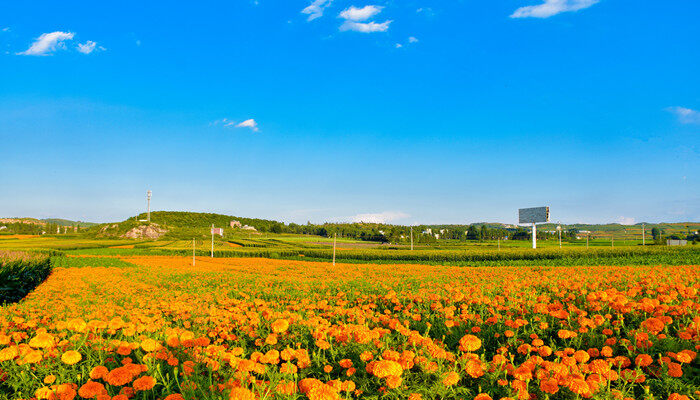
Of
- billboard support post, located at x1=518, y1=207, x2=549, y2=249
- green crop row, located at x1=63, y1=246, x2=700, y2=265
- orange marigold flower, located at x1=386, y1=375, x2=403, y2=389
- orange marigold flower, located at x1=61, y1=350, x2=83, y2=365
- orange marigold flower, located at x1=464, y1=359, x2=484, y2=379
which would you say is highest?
billboard support post, located at x1=518, y1=207, x2=549, y2=249

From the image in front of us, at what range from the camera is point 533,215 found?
94.6 meters

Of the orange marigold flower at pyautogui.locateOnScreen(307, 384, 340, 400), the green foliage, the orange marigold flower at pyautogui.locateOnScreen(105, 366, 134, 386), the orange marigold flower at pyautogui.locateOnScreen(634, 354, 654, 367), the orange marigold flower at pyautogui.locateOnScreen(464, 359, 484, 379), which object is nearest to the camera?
the orange marigold flower at pyautogui.locateOnScreen(307, 384, 340, 400)

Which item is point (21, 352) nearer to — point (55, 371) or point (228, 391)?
point (55, 371)

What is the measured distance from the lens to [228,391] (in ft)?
8.36

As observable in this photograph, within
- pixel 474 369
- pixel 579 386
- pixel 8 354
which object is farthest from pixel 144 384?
pixel 579 386

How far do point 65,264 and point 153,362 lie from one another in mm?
33236

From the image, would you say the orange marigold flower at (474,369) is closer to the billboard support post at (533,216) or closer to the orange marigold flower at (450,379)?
the orange marigold flower at (450,379)

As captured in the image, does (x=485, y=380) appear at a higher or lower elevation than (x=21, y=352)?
lower

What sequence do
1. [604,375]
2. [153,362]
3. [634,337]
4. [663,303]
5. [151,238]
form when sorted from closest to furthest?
A: [604,375] < [153,362] < [634,337] < [663,303] < [151,238]

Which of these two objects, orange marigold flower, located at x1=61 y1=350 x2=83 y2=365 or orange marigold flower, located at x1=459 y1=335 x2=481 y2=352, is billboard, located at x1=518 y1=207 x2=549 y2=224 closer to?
orange marigold flower, located at x1=459 y1=335 x2=481 y2=352

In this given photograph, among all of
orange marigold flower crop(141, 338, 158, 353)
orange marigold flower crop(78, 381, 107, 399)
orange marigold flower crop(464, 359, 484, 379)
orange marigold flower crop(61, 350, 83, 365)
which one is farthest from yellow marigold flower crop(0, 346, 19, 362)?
orange marigold flower crop(464, 359, 484, 379)

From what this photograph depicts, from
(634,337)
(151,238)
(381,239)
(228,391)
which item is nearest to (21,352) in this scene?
(228,391)

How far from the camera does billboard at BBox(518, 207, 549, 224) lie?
9194 cm

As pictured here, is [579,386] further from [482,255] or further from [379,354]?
[482,255]
